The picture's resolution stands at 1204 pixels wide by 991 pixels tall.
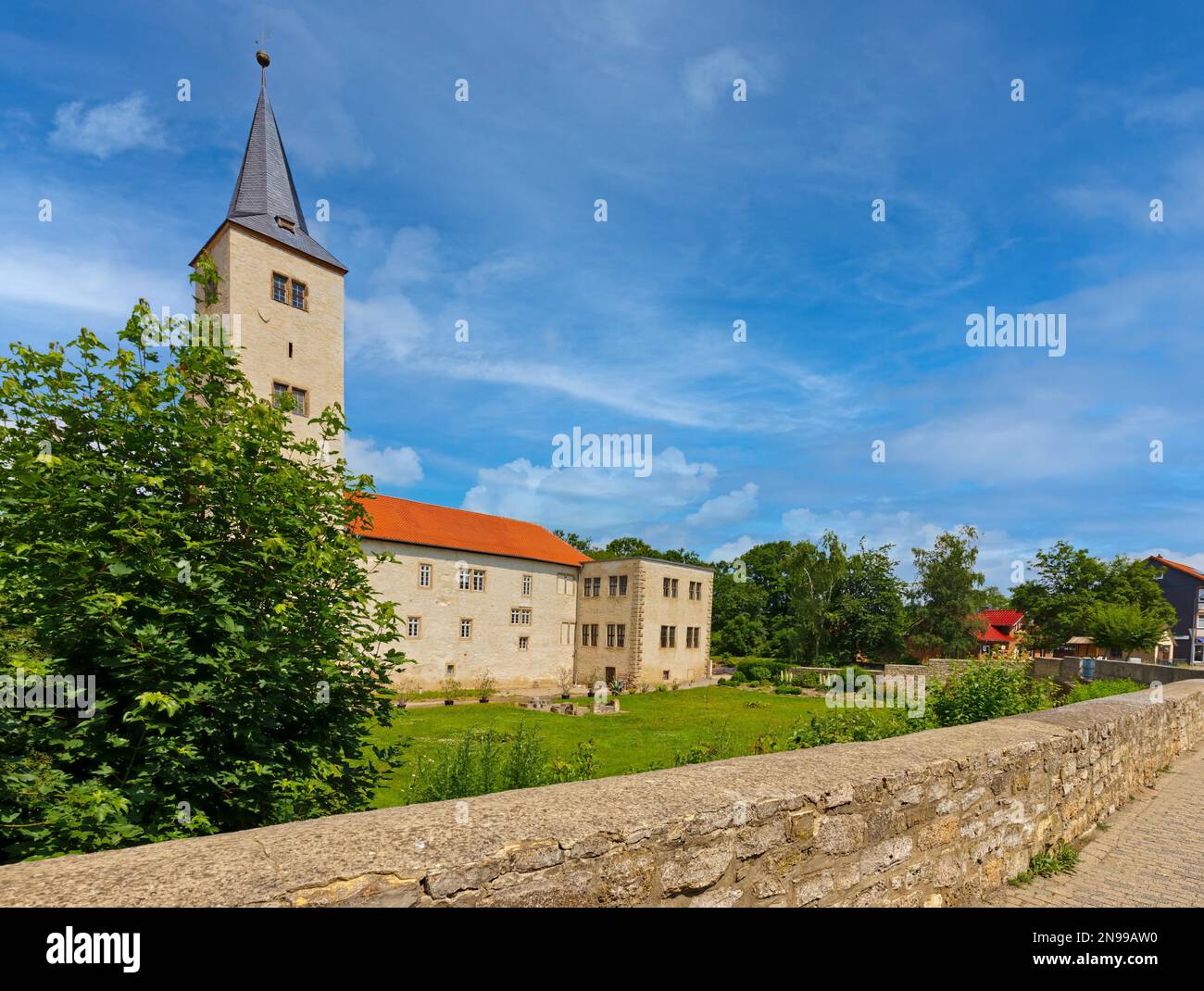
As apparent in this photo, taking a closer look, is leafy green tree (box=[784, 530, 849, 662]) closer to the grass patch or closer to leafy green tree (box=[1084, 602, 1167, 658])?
leafy green tree (box=[1084, 602, 1167, 658])

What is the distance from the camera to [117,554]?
3871mm

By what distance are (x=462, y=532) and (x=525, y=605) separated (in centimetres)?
552

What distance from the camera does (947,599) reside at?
48.4 metres

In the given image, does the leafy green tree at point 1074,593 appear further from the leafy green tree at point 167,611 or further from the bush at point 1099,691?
the leafy green tree at point 167,611

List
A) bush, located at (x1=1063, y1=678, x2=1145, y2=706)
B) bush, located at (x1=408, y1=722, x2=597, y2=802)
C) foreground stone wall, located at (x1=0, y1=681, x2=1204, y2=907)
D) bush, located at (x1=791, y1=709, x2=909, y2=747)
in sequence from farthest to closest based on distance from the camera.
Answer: bush, located at (x1=1063, y1=678, x2=1145, y2=706)
bush, located at (x1=791, y1=709, x2=909, y2=747)
bush, located at (x1=408, y1=722, x2=597, y2=802)
foreground stone wall, located at (x1=0, y1=681, x2=1204, y2=907)

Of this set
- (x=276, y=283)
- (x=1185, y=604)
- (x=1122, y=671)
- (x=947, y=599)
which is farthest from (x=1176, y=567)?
(x=276, y=283)

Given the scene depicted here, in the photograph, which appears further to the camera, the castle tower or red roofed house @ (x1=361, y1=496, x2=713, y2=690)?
red roofed house @ (x1=361, y1=496, x2=713, y2=690)

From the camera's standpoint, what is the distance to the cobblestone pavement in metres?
4.73

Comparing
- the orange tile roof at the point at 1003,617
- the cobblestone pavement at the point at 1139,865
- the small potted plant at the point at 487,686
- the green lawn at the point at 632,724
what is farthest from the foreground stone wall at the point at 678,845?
the orange tile roof at the point at 1003,617

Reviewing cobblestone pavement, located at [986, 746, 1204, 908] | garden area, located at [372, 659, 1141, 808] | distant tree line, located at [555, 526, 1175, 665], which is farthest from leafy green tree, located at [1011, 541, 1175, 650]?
cobblestone pavement, located at [986, 746, 1204, 908]

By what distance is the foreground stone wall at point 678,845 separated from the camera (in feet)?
6.86

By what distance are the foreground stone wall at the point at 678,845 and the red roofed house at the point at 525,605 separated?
28409 millimetres

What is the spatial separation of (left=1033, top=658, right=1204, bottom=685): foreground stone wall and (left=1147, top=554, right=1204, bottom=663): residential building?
135ft

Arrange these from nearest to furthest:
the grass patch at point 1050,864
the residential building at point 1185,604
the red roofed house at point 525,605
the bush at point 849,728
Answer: the grass patch at point 1050,864, the bush at point 849,728, the red roofed house at point 525,605, the residential building at point 1185,604
